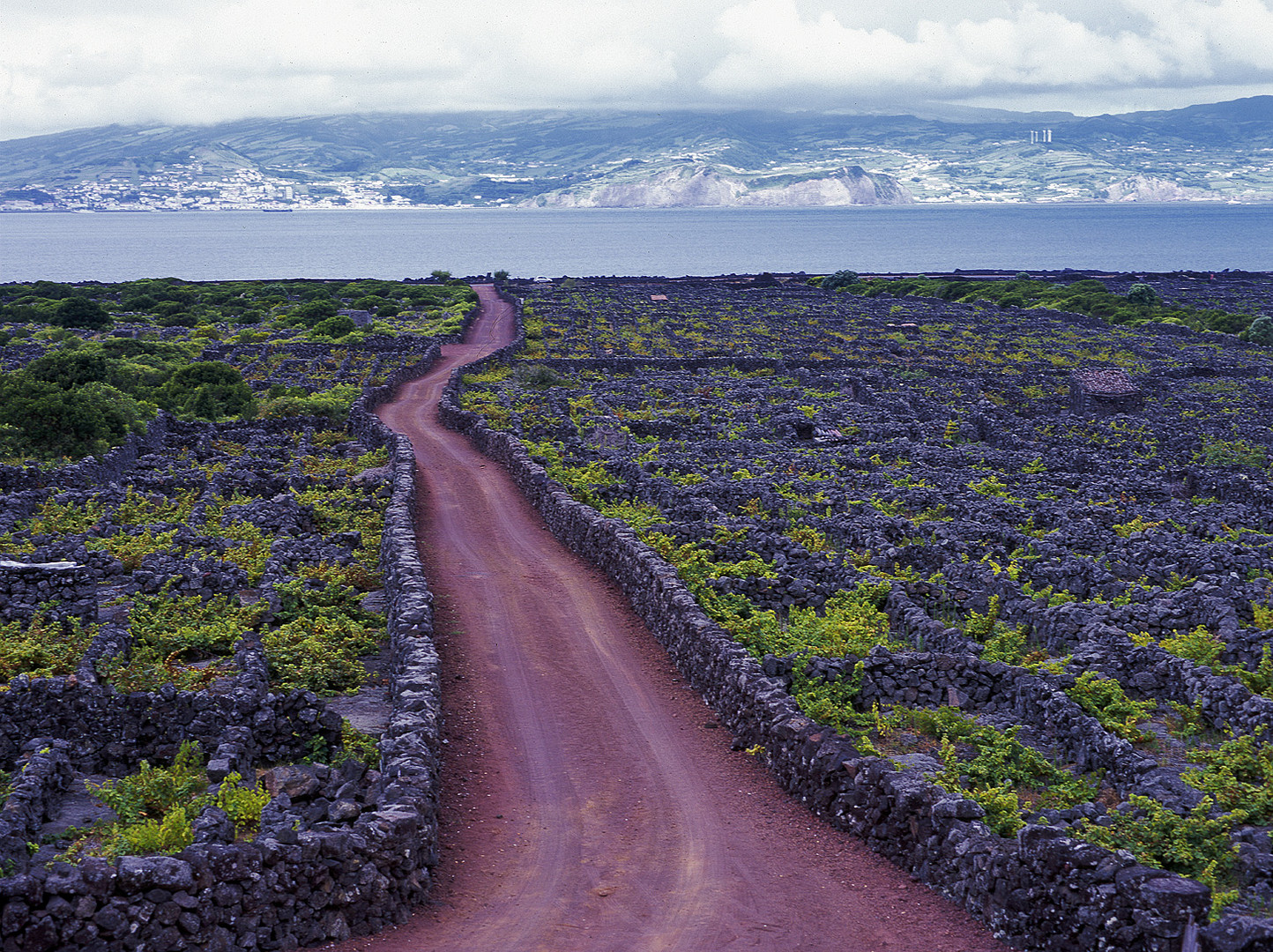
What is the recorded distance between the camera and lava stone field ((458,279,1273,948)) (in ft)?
43.5

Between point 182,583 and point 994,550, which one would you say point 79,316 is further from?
point 994,550

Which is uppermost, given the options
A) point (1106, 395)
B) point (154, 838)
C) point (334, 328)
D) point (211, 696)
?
point (334, 328)

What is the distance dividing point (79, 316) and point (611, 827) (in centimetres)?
8178

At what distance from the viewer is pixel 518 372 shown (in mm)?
57562

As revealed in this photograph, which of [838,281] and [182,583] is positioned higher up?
[838,281]

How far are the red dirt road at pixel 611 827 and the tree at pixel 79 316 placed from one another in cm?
7171

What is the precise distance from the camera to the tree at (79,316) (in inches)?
3196

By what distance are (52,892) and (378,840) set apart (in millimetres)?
2869

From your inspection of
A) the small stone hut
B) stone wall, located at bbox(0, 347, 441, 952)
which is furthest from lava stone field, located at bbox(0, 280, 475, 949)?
the small stone hut

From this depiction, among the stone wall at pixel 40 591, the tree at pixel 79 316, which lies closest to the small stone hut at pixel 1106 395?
the stone wall at pixel 40 591

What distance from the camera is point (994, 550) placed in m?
24.5

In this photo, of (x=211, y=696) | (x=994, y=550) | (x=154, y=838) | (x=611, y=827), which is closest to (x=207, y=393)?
(x=211, y=696)

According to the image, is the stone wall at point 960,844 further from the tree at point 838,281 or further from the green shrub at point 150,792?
the tree at point 838,281

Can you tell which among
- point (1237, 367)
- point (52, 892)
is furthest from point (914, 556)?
point (1237, 367)
